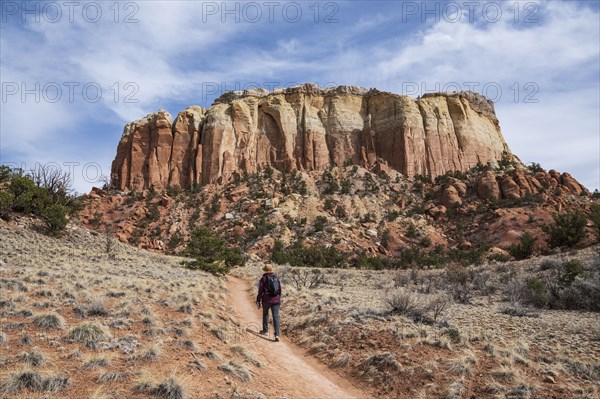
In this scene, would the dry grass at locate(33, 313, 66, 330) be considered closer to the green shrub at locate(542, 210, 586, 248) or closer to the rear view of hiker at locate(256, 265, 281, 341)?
the rear view of hiker at locate(256, 265, 281, 341)

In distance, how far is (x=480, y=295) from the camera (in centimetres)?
1505

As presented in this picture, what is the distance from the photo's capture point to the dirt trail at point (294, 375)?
634 centimetres

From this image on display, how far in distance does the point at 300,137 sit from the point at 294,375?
6125cm

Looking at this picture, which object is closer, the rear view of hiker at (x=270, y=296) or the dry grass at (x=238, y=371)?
the dry grass at (x=238, y=371)

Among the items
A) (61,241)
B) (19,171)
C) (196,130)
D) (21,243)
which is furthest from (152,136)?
(21,243)

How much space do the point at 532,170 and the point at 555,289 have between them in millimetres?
55414

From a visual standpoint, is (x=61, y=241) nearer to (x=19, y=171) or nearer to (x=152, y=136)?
(x=19, y=171)

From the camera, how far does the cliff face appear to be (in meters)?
63.3

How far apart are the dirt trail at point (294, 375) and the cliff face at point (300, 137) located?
177ft

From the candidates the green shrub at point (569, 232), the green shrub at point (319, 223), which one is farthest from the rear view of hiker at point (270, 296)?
the green shrub at point (319, 223)

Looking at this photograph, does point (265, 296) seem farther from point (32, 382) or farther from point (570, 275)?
point (570, 275)

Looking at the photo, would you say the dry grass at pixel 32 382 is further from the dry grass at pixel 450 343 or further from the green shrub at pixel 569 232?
the green shrub at pixel 569 232

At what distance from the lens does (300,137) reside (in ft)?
219

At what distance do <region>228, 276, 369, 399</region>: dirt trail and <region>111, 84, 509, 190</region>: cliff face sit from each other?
177 ft
